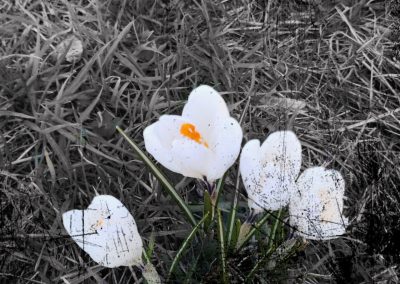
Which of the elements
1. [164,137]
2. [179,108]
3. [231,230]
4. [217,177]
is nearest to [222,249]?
[231,230]

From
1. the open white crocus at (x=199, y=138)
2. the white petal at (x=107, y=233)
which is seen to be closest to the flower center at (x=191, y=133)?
the open white crocus at (x=199, y=138)

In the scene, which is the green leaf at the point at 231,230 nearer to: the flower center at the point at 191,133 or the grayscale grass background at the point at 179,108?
the grayscale grass background at the point at 179,108

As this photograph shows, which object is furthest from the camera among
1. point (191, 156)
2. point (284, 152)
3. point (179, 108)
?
point (179, 108)

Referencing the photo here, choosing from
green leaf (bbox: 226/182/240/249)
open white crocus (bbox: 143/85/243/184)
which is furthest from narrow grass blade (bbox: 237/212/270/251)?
open white crocus (bbox: 143/85/243/184)

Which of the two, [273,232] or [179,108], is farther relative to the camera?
[179,108]

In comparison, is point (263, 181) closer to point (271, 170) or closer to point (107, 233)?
point (271, 170)

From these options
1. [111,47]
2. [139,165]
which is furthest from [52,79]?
[139,165]

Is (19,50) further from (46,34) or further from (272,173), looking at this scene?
(272,173)

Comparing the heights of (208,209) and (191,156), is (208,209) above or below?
below

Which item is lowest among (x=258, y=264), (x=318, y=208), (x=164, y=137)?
(x=258, y=264)
